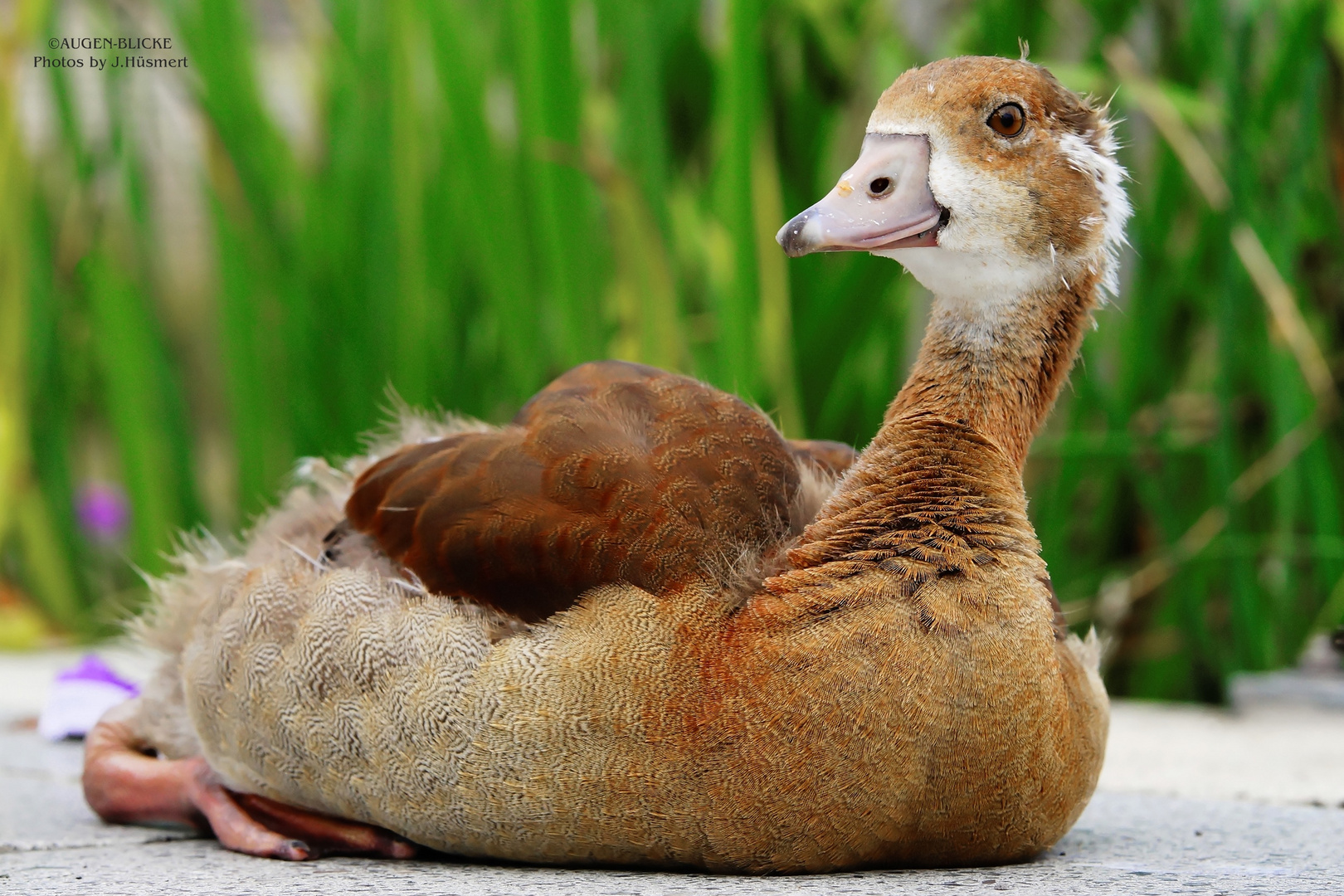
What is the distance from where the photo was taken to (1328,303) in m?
3.97

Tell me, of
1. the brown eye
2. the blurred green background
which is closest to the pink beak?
the brown eye

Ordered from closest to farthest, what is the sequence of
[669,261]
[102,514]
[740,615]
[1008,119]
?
[740,615] → [1008,119] → [669,261] → [102,514]

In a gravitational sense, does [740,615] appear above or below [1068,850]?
above

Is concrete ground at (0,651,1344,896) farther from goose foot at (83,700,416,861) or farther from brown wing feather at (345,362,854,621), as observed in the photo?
brown wing feather at (345,362,854,621)

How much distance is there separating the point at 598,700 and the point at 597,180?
1.72 m

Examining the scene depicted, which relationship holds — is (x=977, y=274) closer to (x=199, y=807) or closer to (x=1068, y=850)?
(x=1068, y=850)

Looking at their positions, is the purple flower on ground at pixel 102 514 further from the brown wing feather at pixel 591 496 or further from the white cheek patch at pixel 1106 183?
the white cheek patch at pixel 1106 183

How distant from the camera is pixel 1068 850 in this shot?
6.83ft

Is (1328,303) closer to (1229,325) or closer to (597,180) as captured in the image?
(1229,325)

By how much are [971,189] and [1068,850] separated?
953 millimetres

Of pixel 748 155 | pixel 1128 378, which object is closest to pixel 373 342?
pixel 748 155

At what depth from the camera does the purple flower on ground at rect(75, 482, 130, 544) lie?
535 cm

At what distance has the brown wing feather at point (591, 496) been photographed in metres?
1.89

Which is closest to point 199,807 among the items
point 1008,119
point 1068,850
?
point 1068,850
